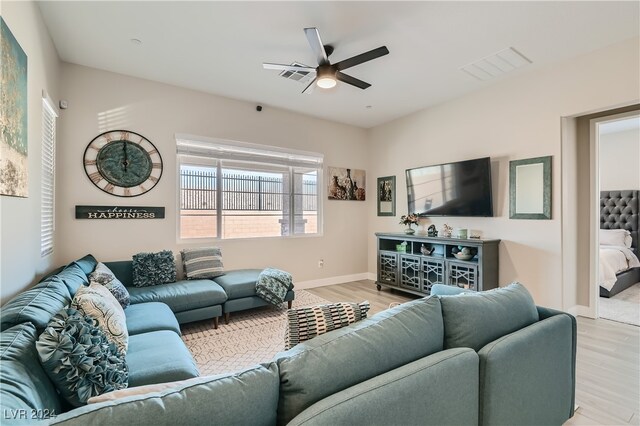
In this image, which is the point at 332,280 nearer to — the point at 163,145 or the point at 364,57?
the point at 163,145

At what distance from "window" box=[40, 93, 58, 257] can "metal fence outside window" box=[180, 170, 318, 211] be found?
4.38 ft

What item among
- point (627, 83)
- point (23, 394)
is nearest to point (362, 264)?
point (627, 83)

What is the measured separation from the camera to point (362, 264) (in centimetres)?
581

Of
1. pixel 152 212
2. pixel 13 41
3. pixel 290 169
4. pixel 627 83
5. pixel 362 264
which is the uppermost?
pixel 627 83

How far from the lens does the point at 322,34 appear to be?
2.83 meters

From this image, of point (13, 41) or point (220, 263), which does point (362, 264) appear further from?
point (13, 41)

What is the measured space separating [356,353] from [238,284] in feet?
8.92

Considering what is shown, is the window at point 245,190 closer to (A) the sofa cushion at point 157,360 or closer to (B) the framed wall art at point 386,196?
(B) the framed wall art at point 386,196

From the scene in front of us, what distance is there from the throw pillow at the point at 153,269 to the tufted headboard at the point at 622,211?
755 centimetres

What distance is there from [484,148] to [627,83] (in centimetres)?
144

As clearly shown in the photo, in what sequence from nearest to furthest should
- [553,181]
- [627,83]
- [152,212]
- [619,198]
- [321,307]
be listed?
1. [321,307]
2. [627,83]
3. [553,181]
4. [152,212]
5. [619,198]

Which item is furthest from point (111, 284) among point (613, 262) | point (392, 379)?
point (613, 262)

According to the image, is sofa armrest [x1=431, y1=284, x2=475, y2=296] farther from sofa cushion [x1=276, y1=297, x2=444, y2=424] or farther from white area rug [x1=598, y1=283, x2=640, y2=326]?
white area rug [x1=598, y1=283, x2=640, y2=326]

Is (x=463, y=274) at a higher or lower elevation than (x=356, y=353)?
lower
